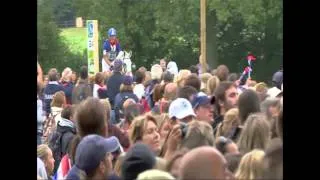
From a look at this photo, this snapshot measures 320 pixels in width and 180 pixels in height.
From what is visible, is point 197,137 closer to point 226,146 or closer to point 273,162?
point 226,146

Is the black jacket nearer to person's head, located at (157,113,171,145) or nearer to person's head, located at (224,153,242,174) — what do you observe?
person's head, located at (157,113,171,145)

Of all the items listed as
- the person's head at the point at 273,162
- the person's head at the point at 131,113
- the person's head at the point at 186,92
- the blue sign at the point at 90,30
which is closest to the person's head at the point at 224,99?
the person's head at the point at 186,92

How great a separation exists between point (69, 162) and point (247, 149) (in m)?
1.72

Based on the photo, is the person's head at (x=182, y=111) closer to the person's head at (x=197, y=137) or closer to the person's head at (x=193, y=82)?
the person's head at (x=197, y=137)

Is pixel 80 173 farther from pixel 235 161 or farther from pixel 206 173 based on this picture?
pixel 206 173

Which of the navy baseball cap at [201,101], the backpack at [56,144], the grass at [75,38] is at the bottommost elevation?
the backpack at [56,144]

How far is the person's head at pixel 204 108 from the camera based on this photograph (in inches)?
234

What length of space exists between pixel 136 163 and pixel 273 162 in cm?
74

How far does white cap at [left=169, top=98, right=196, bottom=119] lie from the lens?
573 cm

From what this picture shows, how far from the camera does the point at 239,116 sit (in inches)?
211

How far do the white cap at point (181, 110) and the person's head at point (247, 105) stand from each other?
0.54 meters

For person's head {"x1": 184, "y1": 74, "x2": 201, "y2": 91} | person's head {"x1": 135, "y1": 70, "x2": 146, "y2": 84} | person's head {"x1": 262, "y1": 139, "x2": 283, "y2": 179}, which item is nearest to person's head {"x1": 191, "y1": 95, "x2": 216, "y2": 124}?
person's head {"x1": 184, "y1": 74, "x2": 201, "y2": 91}

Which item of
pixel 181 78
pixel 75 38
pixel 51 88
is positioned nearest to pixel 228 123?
pixel 181 78

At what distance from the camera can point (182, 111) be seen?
5.76m
